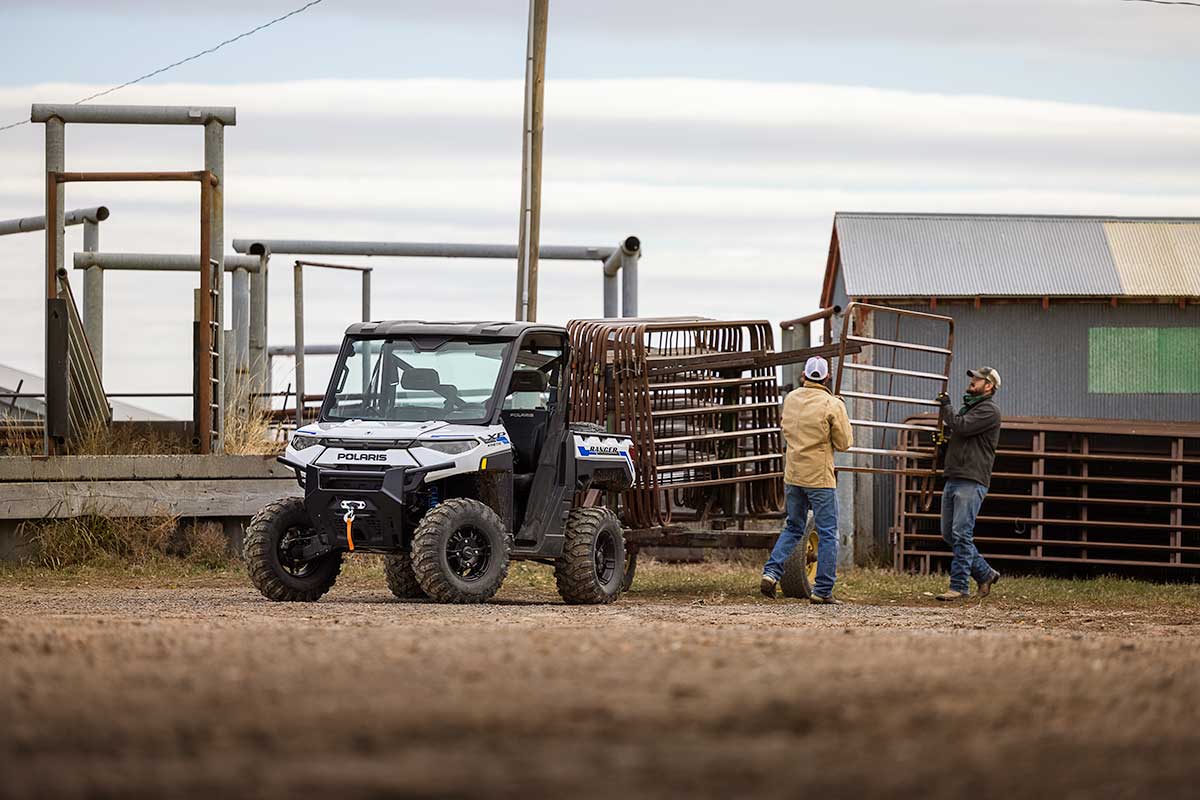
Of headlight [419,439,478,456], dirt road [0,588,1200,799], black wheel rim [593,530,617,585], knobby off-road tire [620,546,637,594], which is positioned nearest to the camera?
dirt road [0,588,1200,799]

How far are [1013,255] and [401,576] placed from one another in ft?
46.7

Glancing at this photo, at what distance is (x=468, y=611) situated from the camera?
1195cm

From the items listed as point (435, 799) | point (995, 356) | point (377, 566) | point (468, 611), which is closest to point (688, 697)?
point (435, 799)

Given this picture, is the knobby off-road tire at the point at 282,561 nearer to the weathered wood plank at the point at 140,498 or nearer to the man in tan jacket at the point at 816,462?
the man in tan jacket at the point at 816,462

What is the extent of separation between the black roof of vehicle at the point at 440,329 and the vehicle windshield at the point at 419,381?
64mm

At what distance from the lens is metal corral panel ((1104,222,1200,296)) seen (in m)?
24.7

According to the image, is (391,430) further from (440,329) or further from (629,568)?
(629,568)

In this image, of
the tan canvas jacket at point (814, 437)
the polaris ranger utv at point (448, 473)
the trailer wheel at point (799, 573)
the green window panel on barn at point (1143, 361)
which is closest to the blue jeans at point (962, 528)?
the trailer wheel at point (799, 573)

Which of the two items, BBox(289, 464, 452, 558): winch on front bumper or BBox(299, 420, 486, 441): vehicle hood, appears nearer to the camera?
BBox(289, 464, 452, 558): winch on front bumper

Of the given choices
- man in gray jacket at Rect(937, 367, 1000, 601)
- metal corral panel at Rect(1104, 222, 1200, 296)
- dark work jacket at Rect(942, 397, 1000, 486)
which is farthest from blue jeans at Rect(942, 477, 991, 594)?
metal corral panel at Rect(1104, 222, 1200, 296)

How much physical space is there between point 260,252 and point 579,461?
1262 cm

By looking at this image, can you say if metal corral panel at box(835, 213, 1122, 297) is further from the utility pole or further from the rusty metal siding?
the utility pole

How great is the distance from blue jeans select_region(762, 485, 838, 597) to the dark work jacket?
163cm

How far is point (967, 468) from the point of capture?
1600 cm
